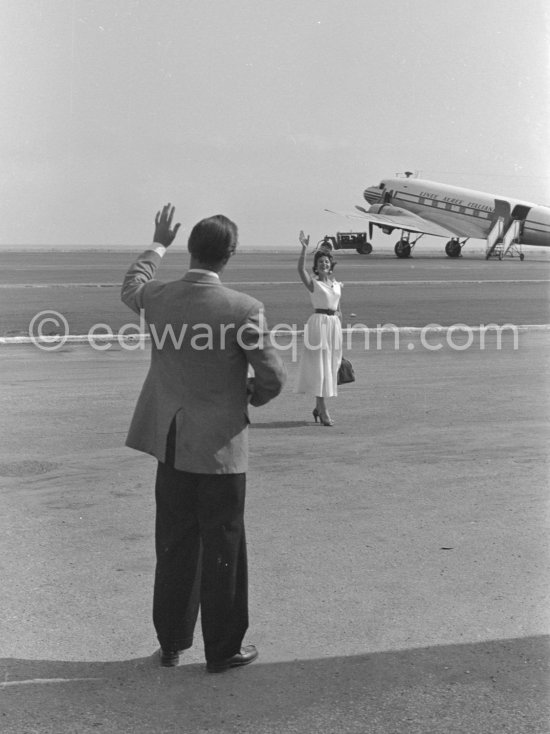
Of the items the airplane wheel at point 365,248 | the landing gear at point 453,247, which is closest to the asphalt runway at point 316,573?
the landing gear at point 453,247

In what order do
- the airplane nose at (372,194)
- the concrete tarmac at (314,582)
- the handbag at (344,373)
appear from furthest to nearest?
the airplane nose at (372,194), the handbag at (344,373), the concrete tarmac at (314,582)

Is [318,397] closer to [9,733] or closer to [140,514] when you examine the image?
[140,514]

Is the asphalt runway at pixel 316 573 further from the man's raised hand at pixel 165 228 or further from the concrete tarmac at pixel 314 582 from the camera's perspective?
the man's raised hand at pixel 165 228

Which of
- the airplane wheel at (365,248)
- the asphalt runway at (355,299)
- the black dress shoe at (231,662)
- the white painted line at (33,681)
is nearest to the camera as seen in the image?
the white painted line at (33,681)

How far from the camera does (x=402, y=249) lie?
66.0m

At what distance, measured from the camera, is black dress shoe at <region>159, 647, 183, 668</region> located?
14.4 feet

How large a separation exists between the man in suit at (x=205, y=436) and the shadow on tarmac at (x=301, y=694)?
0.21 metres

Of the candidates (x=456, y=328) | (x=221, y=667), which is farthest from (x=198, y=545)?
(x=456, y=328)

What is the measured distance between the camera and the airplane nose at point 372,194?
7112cm

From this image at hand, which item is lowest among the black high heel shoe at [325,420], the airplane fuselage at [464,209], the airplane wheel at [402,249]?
the airplane wheel at [402,249]

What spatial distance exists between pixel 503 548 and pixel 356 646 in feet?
Result: 5.52

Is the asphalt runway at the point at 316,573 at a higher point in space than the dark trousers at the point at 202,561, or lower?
lower

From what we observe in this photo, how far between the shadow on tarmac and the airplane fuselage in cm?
6569

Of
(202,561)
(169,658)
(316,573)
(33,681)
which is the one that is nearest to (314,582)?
(316,573)
